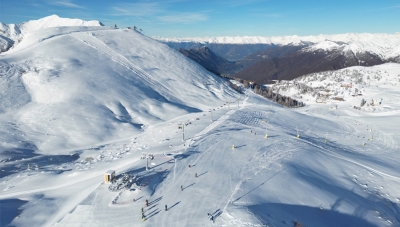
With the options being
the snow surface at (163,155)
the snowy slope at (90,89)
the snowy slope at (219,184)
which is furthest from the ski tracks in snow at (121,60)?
the snowy slope at (219,184)

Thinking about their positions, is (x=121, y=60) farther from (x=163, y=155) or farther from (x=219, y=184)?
(x=219, y=184)

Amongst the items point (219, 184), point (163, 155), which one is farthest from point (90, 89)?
point (219, 184)

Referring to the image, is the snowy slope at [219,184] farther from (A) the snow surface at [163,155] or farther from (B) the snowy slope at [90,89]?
(B) the snowy slope at [90,89]

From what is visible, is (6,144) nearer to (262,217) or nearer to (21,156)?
(21,156)

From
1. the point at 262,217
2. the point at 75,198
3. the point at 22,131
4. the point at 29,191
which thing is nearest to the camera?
the point at 262,217

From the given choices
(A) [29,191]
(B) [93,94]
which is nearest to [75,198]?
(A) [29,191]

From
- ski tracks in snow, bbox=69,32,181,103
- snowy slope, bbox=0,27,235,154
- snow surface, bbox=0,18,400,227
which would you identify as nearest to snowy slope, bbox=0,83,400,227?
snow surface, bbox=0,18,400,227
